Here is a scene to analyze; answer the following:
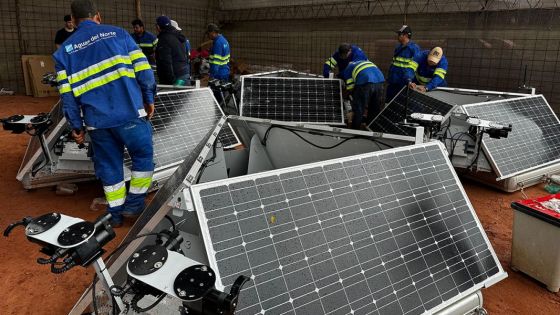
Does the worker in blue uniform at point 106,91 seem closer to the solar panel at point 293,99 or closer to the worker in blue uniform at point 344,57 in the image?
the solar panel at point 293,99

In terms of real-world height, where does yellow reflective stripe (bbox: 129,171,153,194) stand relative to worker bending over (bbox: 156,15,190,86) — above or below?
below

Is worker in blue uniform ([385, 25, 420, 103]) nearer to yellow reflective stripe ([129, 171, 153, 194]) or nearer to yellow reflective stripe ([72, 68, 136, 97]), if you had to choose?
yellow reflective stripe ([129, 171, 153, 194])

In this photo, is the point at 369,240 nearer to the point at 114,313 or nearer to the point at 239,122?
the point at 114,313

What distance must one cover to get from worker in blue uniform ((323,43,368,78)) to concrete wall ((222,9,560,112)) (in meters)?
1.93

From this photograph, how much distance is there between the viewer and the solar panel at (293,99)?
5477 millimetres

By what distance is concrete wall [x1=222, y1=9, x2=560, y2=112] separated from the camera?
20.7 feet

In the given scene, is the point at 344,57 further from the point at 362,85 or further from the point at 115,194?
the point at 115,194

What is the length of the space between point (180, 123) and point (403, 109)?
2.87 m

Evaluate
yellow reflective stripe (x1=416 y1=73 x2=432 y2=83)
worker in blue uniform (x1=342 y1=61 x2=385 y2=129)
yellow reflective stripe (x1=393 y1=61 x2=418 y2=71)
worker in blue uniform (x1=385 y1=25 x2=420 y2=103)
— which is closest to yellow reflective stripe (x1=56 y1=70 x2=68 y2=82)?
worker in blue uniform (x1=342 y1=61 x2=385 y2=129)

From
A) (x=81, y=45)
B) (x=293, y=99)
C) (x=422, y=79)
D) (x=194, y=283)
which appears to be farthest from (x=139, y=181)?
(x=422, y=79)

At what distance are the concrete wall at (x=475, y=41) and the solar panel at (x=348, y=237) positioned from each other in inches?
216

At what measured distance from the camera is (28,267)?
304 centimetres

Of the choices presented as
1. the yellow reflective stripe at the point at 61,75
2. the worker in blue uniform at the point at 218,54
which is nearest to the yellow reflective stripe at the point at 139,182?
the yellow reflective stripe at the point at 61,75

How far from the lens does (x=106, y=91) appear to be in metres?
3.15
